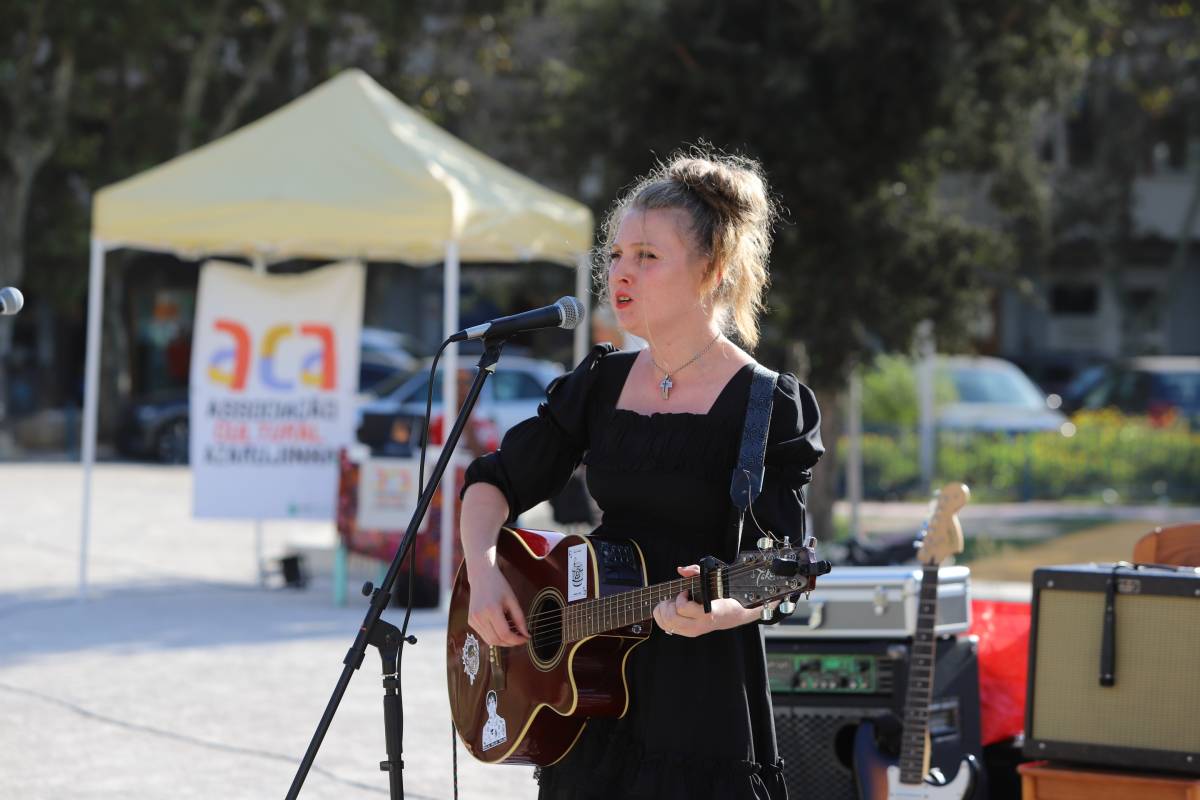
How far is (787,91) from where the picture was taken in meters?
10.5

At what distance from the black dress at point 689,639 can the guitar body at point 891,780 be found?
152 cm

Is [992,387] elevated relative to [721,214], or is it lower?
lower

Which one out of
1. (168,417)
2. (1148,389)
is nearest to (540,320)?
(1148,389)

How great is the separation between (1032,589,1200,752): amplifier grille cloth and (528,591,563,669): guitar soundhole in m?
1.55

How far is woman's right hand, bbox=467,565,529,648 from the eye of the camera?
332 centimetres

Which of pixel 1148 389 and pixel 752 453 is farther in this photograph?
pixel 1148 389

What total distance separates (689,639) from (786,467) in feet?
1.31

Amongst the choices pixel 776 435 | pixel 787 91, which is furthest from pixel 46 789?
pixel 787 91

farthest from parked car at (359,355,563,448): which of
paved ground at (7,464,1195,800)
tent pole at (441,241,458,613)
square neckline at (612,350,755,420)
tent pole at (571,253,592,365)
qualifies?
square neckline at (612,350,755,420)

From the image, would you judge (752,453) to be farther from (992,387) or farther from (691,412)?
(992,387)

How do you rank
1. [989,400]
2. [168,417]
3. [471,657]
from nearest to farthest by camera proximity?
[471,657]
[989,400]
[168,417]

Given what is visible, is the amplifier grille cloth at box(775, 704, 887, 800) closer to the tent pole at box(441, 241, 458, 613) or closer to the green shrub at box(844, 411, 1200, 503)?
the tent pole at box(441, 241, 458, 613)

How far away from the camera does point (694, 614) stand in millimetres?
2945

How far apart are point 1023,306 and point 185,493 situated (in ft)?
78.1
